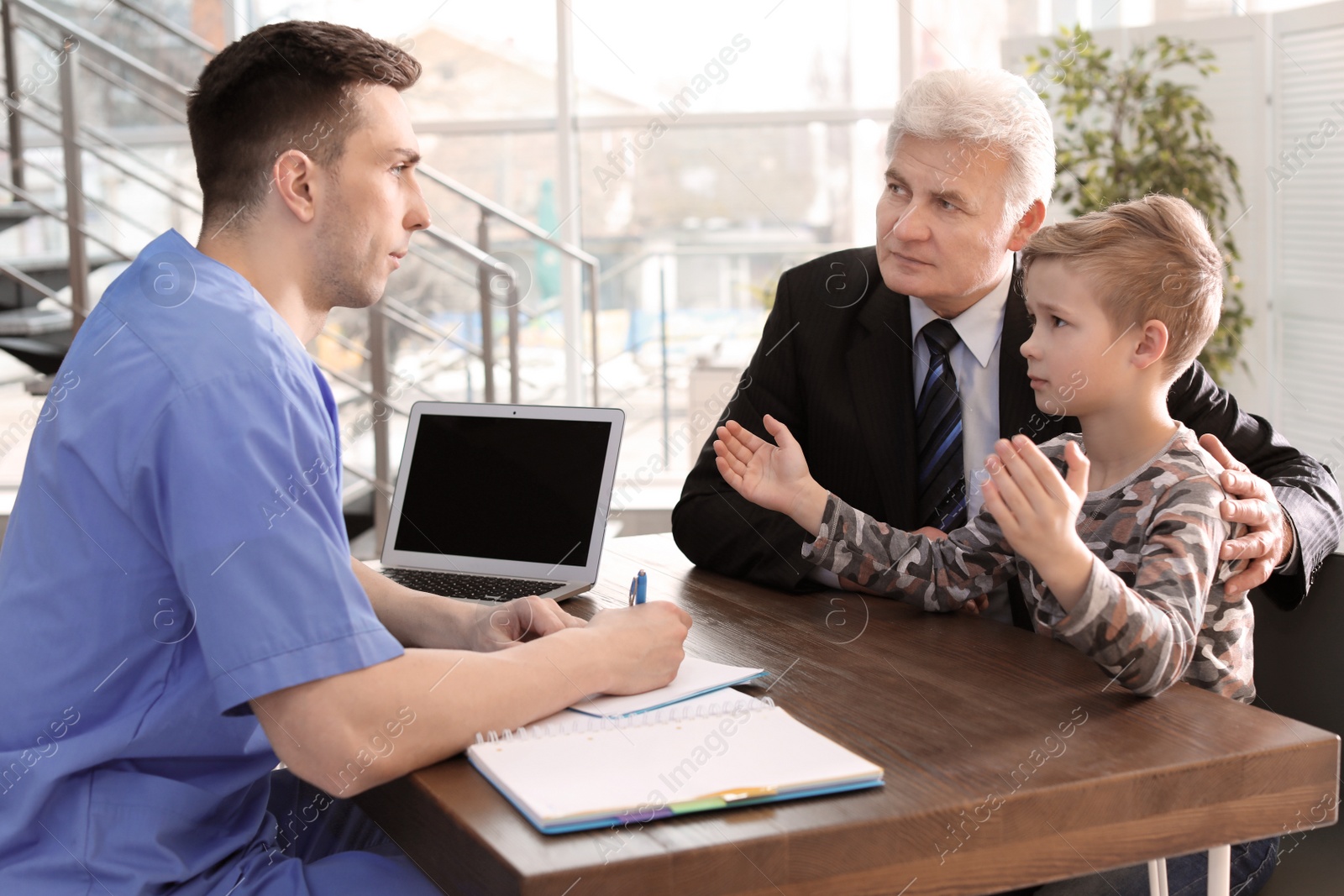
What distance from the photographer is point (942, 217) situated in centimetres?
178

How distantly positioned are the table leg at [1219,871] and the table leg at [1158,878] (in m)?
0.05

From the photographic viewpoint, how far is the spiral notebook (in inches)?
36.0

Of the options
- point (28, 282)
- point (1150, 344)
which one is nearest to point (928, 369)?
point (1150, 344)

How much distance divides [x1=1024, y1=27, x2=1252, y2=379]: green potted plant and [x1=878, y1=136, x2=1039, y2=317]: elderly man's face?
257cm

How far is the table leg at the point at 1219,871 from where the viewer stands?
1.07 metres

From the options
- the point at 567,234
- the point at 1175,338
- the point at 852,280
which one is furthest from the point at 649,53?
the point at 1175,338

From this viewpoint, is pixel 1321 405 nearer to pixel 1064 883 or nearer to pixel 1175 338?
pixel 1175 338

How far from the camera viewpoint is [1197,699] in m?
1.16

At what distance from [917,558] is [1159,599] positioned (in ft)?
1.15

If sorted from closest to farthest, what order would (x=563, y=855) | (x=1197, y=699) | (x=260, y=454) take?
(x=563, y=855)
(x=260, y=454)
(x=1197, y=699)

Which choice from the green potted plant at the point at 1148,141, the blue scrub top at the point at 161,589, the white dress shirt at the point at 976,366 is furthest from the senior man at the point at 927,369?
the green potted plant at the point at 1148,141

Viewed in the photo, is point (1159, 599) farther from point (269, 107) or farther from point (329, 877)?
point (269, 107)

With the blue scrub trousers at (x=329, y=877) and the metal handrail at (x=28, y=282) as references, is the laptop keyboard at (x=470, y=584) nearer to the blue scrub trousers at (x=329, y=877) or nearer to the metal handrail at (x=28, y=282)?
the blue scrub trousers at (x=329, y=877)

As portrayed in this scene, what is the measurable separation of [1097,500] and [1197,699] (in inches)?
11.6
